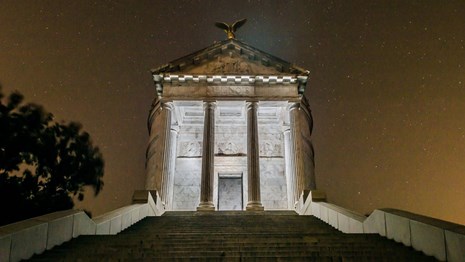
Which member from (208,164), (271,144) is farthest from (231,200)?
(208,164)

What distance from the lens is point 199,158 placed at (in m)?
33.0

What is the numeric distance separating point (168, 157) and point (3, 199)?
9553mm

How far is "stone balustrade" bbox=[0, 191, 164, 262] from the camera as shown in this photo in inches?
356

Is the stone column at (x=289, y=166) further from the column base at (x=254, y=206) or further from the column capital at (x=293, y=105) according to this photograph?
the column base at (x=254, y=206)

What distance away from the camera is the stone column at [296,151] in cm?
2691

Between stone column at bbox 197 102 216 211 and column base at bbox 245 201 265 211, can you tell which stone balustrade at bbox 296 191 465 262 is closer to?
column base at bbox 245 201 265 211

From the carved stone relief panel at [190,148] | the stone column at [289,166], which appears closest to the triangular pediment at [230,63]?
the stone column at [289,166]

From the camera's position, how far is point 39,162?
24.4 m

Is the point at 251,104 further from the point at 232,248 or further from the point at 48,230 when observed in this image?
the point at 48,230

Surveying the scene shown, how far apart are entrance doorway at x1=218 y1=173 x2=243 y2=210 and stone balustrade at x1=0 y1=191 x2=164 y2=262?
17321 mm

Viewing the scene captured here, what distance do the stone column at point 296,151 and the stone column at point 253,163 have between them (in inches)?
90.1

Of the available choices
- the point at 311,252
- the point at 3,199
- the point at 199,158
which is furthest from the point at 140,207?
the point at 199,158

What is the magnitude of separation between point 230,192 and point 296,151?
7.72 m

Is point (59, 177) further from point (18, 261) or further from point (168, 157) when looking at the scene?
point (18, 261)
